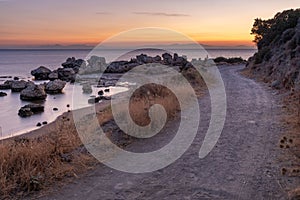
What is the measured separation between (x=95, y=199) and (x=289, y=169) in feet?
13.5

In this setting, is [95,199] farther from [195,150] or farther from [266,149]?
[266,149]

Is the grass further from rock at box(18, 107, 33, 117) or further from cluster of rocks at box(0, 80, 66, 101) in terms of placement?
cluster of rocks at box(0, 80, 66, 101)

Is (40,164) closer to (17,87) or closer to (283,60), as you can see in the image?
(283,60)

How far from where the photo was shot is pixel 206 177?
7051mm

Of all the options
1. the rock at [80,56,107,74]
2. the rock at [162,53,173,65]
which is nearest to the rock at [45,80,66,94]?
the rock at [80,56,107,74]

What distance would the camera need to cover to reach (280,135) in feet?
33.6

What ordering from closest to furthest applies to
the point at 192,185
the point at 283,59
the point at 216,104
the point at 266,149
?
the point at 192,185
the point at 266,149
the point at 216,104
the point at 283,59

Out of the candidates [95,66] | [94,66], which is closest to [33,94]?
[94,66]

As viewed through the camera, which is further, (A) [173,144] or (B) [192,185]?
(A) [173,144]

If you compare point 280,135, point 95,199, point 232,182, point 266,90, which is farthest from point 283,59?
point 95,199

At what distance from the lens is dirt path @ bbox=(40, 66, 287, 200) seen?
6.25m

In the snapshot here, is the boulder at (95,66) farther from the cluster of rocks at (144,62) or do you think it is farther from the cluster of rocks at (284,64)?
the cluster of rocks at (284,64)

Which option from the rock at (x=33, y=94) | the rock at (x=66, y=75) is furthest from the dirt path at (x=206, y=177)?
the rock at (x=66, y=75)

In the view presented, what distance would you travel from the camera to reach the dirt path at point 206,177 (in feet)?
20.5
